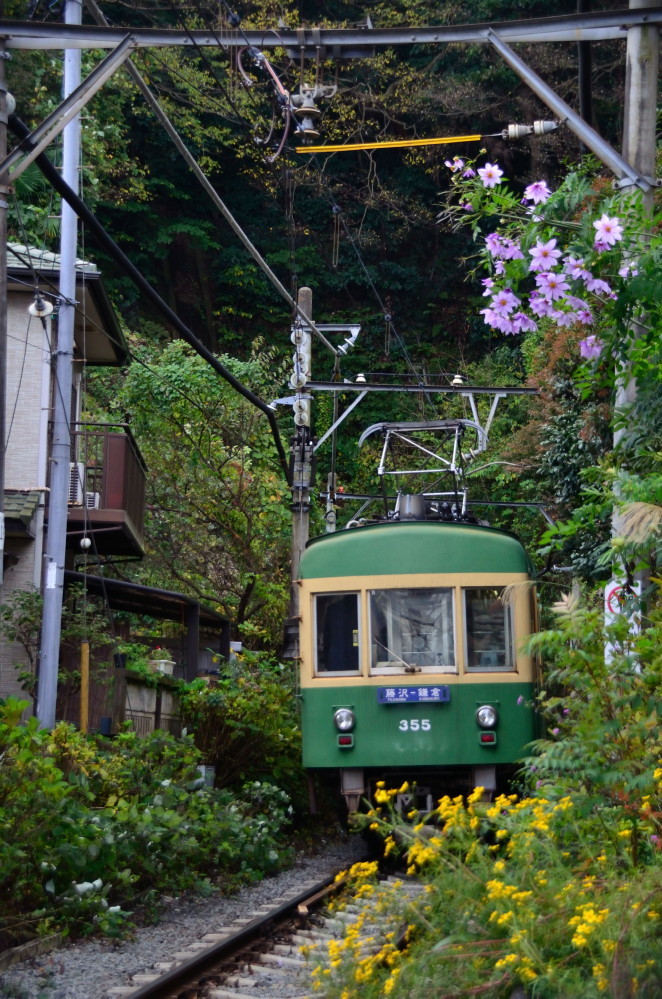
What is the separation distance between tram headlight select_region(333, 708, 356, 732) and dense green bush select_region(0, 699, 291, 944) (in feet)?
3.94

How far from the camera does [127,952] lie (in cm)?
705

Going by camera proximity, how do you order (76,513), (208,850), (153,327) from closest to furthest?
1. (208,850)
2. (76,513)
3. (153,327)

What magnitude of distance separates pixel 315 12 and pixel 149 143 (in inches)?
219

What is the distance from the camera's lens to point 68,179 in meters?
11.6

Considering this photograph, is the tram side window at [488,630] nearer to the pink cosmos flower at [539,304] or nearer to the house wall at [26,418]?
the pink cosmos flower at [539,304]

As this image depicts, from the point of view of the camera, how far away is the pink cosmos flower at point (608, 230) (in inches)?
246

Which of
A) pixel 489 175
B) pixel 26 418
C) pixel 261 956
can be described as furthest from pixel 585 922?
pixel 26 418

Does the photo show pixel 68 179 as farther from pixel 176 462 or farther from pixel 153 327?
pixel 153 327

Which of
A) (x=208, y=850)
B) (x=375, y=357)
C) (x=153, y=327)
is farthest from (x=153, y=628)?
(x=208, y=850)

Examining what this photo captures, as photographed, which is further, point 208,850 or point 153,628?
point 153,628

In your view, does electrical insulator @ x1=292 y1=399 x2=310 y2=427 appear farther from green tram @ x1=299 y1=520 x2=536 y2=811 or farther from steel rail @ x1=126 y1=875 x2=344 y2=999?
steel rail @ x1=126 y1=875 x2=344 y2=999

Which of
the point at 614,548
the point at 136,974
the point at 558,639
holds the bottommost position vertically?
the point at 136,974

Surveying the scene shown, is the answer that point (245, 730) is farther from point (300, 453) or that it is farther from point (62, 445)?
point (300, 453)

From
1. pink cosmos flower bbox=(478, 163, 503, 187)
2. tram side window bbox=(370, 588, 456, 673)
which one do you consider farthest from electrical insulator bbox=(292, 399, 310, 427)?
pink cosmos flower bbox=(478, 163, 503, 187)
